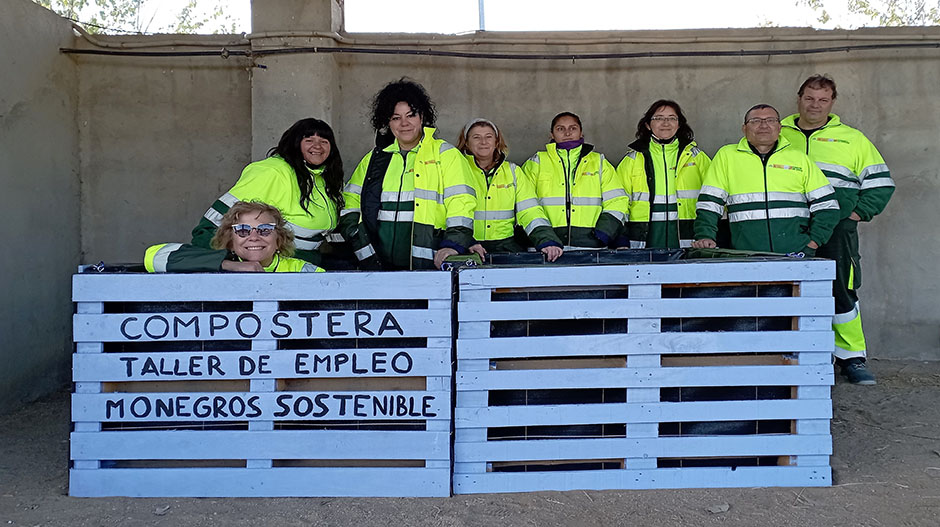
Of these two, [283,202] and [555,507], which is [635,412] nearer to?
[555,507]

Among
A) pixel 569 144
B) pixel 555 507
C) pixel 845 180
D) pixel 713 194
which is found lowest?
pixel 555 507

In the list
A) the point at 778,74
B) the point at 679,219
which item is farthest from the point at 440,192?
the point at 778,74

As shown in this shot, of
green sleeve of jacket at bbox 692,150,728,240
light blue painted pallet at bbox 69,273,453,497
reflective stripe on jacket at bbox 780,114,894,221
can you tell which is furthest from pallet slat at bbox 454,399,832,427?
reflective stripe on jacket at bbox 780,114,894,221

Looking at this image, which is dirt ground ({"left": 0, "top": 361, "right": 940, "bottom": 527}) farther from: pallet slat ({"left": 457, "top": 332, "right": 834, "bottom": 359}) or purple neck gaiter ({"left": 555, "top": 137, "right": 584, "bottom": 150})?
purple neck gaiter ({"left": 555, "top": 137, "right": 584, "bottom": 150})

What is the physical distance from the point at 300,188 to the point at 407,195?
2.18ft

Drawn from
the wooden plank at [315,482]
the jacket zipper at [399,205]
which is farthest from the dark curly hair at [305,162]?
the wooden plank at [315,482]

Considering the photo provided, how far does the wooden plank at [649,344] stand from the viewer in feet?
10.2

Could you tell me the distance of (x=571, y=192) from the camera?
201 inches

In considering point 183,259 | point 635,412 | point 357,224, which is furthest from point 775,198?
point 183,259

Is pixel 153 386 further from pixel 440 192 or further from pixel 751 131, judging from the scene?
pixel 751 131

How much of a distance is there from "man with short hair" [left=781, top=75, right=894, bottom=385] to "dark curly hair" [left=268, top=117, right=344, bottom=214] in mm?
3015

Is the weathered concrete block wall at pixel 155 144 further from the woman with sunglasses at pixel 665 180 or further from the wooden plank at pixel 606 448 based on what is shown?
the wooden plank at pixel 606 448

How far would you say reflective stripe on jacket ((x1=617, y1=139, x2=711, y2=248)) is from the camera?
5105 millimetres

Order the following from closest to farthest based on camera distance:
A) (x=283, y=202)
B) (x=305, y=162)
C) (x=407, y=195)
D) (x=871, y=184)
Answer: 1. (x=283, y=202)
2. (x=305, y=162)
3. (x=407, y=195)
4. (x=871, y=184)
